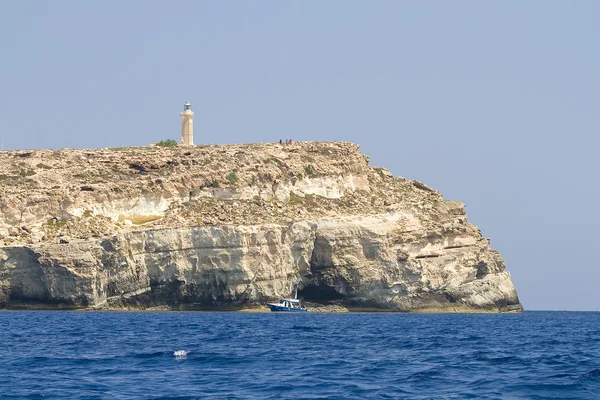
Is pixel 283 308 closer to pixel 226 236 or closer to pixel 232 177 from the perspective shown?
pixel 226 236

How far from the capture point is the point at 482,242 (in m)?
85.2

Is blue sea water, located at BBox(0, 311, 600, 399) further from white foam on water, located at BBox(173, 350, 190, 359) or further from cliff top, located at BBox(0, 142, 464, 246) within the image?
cliff top, located at BBox(0, 142, 464, 246)

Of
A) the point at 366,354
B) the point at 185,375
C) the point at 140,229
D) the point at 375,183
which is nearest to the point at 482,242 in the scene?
the point at 375,183

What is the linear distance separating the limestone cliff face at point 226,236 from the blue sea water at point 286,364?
23.0 metres

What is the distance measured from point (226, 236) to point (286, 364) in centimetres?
4403

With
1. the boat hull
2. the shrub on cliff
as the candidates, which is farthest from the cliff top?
the boat hull

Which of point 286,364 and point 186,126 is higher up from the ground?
point 186,126

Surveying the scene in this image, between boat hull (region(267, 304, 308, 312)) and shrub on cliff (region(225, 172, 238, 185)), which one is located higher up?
shrub on cliff (region(225, 172, 238, 185))

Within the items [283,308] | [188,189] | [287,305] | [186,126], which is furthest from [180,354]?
[186,126]

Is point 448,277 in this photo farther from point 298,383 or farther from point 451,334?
point 298,383

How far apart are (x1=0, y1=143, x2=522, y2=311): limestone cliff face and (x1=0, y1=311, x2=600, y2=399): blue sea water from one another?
23.0 metres

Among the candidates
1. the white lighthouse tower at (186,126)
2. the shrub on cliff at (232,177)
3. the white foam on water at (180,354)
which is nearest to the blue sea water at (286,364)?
the white foam on water at (180,354)

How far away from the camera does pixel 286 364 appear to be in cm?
3058

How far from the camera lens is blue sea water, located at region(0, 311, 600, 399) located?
24797mm
